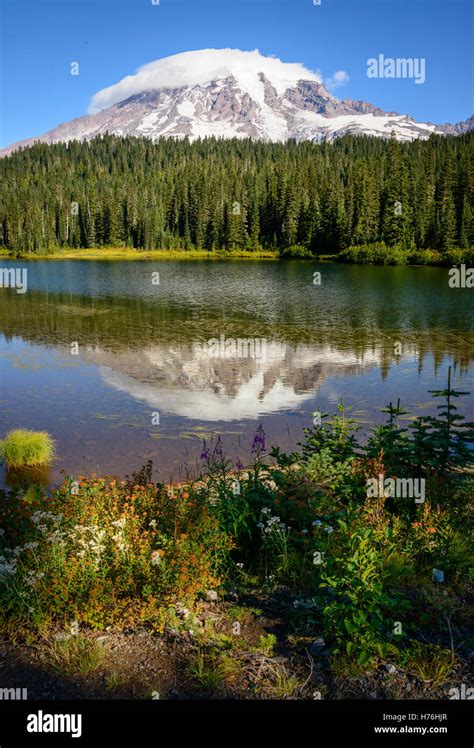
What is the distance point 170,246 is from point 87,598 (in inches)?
5931

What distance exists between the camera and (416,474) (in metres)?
9.78

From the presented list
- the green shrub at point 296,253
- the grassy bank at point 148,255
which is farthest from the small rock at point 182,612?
the grassy bank at point 148,255

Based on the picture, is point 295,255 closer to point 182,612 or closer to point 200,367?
point 200,367

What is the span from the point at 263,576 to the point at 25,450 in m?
8.49

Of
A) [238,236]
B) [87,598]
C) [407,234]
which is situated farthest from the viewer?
[238,236]

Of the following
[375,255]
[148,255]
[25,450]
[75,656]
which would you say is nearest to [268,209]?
[148,255]

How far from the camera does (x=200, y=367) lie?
80.5 feet

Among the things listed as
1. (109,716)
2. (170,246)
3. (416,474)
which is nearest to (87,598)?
(109,716)

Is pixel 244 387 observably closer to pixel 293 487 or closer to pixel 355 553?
pixel 293 487

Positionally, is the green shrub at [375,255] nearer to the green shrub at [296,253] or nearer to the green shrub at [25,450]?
the green shrub at [296,253]

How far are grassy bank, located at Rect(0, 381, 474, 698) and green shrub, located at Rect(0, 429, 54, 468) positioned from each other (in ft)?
19.6

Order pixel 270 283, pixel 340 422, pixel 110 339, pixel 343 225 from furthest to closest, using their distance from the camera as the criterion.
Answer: pixel 343 225, pixel 270 283, pixel 110 339, pixel 340 422

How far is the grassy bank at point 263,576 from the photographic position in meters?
5.79

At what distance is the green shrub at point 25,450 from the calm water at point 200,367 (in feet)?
1.51
